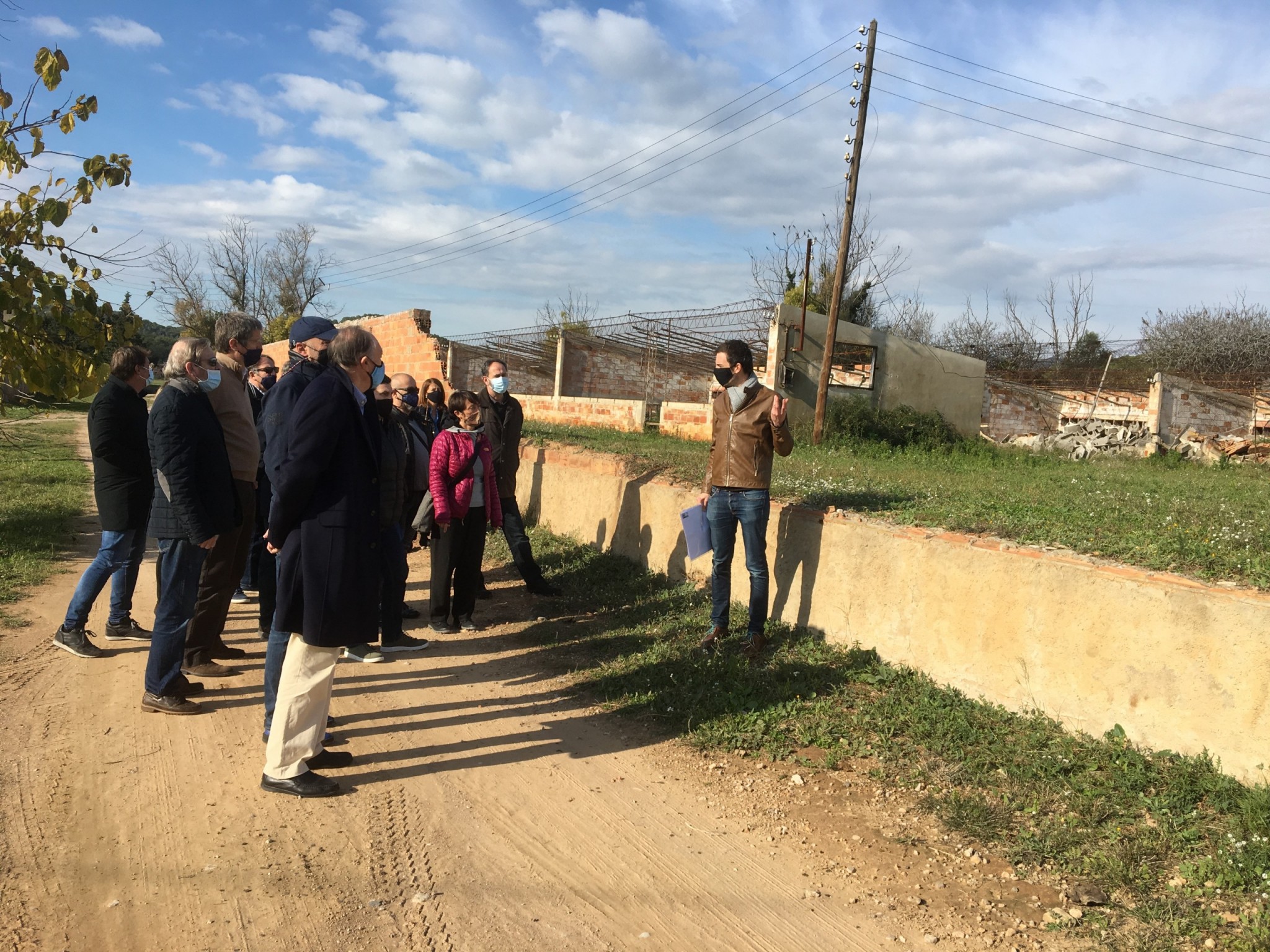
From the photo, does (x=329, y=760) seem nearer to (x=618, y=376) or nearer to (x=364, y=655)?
(x=364, y=655)

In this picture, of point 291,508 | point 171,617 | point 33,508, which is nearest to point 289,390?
point 291,508

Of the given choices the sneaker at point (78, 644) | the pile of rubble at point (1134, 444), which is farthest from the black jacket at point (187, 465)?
the pile of rubble at point (1134, 444)

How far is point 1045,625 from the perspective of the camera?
14.3 feet

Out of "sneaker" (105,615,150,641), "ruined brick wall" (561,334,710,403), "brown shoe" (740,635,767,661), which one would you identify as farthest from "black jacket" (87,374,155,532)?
"ruined brick wall" (561,334,710,403)

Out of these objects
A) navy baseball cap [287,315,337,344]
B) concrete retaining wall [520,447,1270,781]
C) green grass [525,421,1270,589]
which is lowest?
concrete retaining wall [520,447,1270,781]

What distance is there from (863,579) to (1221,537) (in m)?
1.98

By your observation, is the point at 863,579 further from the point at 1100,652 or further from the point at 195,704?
the point at 195,704

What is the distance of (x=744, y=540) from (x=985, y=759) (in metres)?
2.04

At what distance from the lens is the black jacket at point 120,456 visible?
17.0 feet

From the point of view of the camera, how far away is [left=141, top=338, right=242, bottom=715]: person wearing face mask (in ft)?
14.7

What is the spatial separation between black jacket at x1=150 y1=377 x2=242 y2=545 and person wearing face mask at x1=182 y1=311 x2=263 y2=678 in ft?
1.06

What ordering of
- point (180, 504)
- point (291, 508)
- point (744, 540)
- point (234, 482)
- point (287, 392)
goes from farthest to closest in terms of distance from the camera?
1. point (744, 540)
2. point (234, 482)
3. point (180, 504)
4. point (287, 392)
5. point (291, 508)

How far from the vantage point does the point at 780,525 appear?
6105mm

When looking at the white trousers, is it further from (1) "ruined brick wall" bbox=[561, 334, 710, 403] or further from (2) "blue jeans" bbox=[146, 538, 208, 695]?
(1) "ruined brick wall" bbox=[561, 334, 710, 403]
